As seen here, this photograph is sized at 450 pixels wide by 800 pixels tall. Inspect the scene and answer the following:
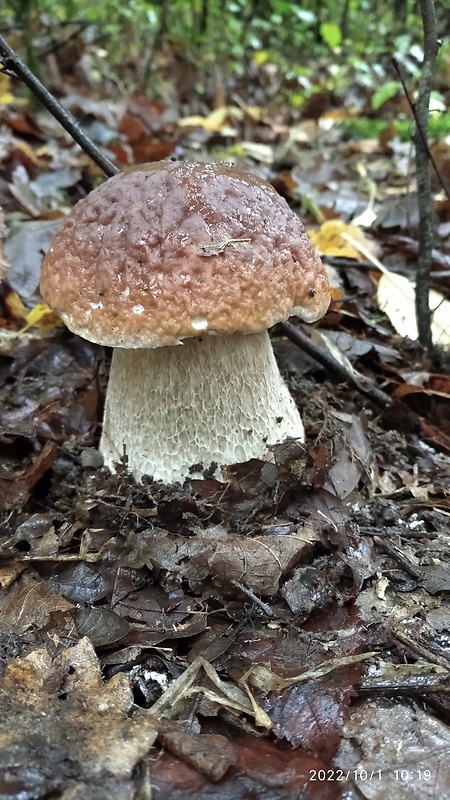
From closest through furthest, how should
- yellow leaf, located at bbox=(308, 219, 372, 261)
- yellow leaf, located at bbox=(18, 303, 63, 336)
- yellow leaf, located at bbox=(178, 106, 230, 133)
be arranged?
1. yellow leaf, located at bbox=(18, 303, 63, 336)
2. yellow leaf, located at bbox=(308, 219, 372, 261)
3. yellow leaf, located at bbox=(178, 106, 230, 133)

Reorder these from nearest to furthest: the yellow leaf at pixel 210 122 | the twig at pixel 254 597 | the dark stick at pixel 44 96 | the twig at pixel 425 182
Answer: the twig at pixel 254 597 → the dark stick at pixel 44 96 → the twig at pixel 425 182 → the yellow leaf at pixel 210 122

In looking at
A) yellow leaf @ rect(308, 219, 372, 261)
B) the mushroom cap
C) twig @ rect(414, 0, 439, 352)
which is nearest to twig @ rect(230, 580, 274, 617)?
the mushroom cap

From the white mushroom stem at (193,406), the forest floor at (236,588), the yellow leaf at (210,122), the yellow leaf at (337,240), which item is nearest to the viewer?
the forest floor at (236,588)

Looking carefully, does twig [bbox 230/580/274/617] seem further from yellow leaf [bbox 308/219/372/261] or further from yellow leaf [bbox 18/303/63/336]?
yellow leaf [bbox 308/219/372/261]

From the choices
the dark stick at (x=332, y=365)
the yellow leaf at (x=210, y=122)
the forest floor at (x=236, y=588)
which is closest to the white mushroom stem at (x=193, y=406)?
the forest floor at (x=236, y=588)

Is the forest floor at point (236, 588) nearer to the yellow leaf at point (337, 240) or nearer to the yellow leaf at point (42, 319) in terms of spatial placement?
the yellow leaf at point (42, 319)

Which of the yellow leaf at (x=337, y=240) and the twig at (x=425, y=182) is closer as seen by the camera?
the twig at (x=425, y=182)
